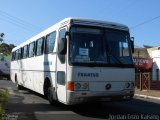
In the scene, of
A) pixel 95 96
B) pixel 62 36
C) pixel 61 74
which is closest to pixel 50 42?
pixel 62 36

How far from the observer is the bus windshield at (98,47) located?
43.1ft

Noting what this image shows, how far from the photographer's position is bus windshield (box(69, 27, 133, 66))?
1313 centimetres

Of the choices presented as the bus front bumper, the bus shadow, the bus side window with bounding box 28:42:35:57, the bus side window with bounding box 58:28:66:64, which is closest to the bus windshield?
the bus side window with bounding box 58:28:66:64

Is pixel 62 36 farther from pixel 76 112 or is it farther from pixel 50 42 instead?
pixel 76 112

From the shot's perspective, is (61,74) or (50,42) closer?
(61,74)

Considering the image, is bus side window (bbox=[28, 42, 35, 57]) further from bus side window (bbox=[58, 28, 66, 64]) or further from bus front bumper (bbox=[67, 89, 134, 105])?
bus front bumper (bbox=[67, 89, 134, 105])

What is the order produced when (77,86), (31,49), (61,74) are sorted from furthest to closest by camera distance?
1. (31,49)
2. (61,74)
3. (77,86)

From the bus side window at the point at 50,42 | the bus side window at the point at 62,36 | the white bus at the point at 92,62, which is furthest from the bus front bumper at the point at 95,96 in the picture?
the bus side window at the point at 50,42

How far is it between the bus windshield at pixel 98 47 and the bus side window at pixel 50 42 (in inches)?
85.4

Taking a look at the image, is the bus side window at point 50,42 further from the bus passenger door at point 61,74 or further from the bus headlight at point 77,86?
the bus headlight at point 77,86

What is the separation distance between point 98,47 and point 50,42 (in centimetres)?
299

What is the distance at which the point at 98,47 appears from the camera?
13.4 meters

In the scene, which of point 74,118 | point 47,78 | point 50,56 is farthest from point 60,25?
point 74,118

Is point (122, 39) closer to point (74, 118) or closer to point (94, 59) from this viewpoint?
point (94, 59)
